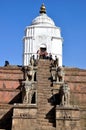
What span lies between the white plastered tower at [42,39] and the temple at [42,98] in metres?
8.60

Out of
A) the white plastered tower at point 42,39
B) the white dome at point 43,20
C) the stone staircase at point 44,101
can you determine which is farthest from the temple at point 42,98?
the white dome at point 43,20

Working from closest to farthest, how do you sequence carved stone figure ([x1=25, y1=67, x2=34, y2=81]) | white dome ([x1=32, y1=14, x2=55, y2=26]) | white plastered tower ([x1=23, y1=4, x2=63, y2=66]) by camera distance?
carved stone figure ([x1=25, y1=67, x2=34, y2=81])
white plastered tower ([x1=23, y1=4, x2=63, y2=66])
white dome ([x1=32, y1=14, x2=55, y2=26])

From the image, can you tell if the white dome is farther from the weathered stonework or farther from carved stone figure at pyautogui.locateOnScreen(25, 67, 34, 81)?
carved stone figure at pyautogui.locateOnScreen(25, 67, 34, 81)

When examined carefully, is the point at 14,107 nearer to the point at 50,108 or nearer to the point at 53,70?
the point at 50,108

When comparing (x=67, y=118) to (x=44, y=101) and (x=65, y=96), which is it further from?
(x=44, y=101)

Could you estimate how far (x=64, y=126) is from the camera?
24.8 m

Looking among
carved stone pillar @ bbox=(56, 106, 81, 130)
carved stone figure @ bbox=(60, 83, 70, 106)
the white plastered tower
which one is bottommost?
carved stone pillar @ bbox=(56, 106, 81, 130)

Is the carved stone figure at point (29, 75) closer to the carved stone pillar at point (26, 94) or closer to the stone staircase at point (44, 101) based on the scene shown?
the stone staircase at point (44, 101)

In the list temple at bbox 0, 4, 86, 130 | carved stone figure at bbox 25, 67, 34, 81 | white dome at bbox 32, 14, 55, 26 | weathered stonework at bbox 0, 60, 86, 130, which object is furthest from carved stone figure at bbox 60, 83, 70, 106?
white dome at bbox 32, 14, 55, 26

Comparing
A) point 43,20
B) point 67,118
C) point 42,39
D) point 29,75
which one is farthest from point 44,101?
point 43,20

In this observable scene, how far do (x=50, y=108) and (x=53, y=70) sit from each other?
7292 mm

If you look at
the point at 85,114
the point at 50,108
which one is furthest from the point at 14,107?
the point at 85,114

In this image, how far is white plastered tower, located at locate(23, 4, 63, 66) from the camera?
5097 cm

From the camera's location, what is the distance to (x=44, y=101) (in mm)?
28094
